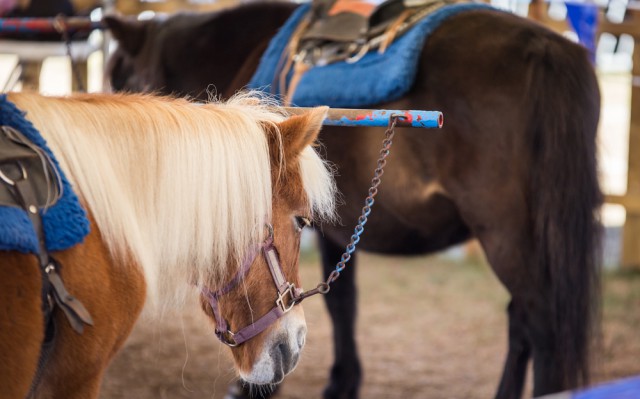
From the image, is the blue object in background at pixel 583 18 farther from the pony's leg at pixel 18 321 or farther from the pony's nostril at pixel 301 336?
the pony's leg at pixel 18 321

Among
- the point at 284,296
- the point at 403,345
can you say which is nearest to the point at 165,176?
the point at 284,296

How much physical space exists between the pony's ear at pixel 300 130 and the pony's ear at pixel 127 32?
2248 mm

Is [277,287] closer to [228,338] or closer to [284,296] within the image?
[284,296]

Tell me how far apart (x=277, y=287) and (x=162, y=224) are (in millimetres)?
297

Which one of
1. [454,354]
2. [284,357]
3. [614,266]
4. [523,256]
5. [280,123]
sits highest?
[280,123]

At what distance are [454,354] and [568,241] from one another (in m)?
2.00

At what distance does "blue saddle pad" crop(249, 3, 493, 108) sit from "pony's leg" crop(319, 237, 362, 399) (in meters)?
0.87

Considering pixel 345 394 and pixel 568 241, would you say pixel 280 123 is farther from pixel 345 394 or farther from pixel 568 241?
pixel 345 394

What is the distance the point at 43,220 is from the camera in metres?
1.30

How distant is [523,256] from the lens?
2.41 meters

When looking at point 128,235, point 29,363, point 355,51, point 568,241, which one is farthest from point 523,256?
point 29,363

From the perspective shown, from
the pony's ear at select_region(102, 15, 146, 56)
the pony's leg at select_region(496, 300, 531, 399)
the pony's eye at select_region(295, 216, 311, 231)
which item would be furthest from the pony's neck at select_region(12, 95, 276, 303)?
the pony's ear at select_region(102, 15, 146, 56)

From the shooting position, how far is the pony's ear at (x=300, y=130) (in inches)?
62.8

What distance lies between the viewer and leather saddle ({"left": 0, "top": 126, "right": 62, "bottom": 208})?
1.29m
